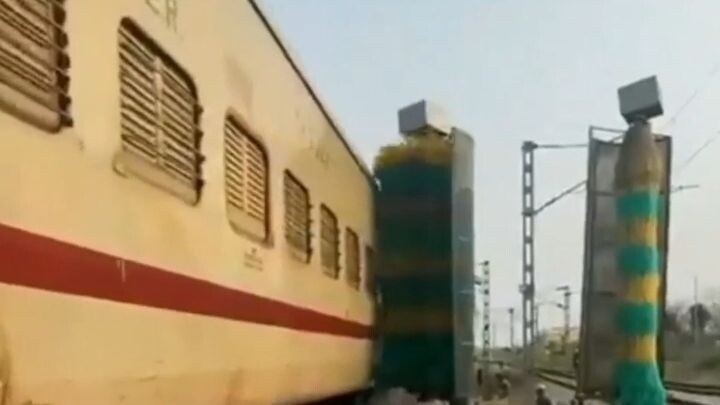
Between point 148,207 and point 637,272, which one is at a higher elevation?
point 148,207

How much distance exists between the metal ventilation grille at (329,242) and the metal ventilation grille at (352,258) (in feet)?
2.65

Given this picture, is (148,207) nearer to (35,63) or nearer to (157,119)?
(157,119)

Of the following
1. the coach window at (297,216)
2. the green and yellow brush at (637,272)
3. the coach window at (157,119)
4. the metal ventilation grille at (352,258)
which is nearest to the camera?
the coach window at (157,119)

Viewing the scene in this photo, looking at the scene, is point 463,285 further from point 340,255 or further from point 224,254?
point 224,254

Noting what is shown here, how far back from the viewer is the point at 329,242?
10.4 metres

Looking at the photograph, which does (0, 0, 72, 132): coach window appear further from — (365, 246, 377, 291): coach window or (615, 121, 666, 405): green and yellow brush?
(615, 121, 666, 405): green and yellow brush

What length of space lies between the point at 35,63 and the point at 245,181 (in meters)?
3.00

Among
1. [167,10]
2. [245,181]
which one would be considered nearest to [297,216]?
[245,181]

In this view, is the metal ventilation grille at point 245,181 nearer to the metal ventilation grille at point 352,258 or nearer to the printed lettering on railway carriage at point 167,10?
the printed lettering on railway carriage at point 167,10

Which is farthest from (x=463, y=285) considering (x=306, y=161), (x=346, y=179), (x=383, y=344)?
(x=306, y=161)

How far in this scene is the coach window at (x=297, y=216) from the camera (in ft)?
25.8

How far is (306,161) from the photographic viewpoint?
29.2 ft

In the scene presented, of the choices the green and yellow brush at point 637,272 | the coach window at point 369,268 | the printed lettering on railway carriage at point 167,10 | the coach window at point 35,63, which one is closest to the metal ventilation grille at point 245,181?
the printed lettering on railway carriage at point 167,10

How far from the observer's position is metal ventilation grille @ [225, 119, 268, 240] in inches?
234
